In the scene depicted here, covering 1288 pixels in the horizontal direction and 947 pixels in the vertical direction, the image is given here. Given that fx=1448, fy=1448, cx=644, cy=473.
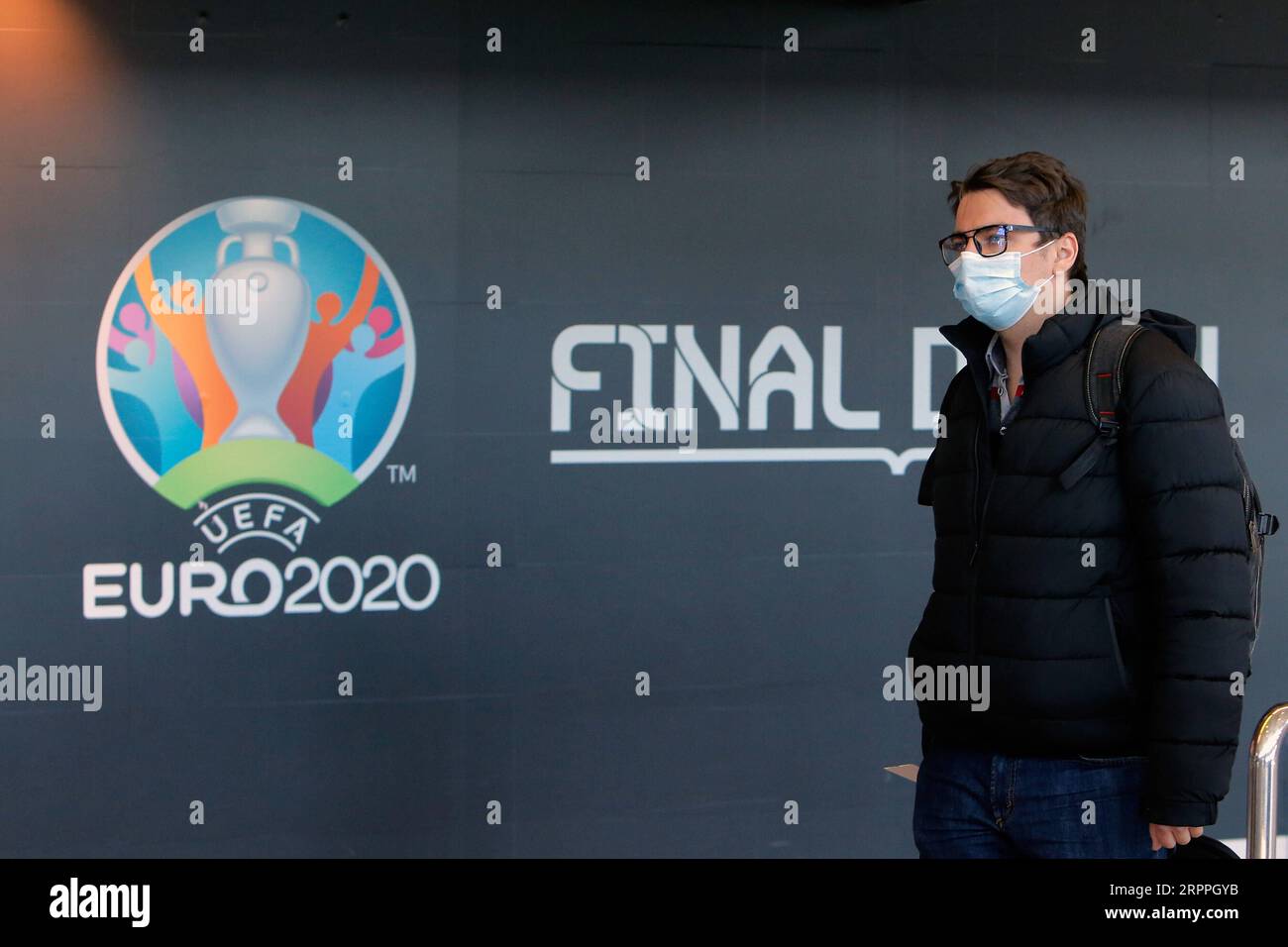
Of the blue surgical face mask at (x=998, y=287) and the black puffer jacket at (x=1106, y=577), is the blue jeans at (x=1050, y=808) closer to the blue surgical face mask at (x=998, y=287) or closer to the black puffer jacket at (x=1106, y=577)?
the black puffer jacket at (x=1106, y=577)

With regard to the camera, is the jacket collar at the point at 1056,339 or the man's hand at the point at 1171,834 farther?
the jacket collar at the point at 1056,339

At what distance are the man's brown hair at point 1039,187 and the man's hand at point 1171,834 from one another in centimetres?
91

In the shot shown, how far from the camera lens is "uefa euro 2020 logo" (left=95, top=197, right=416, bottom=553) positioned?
3982 millimetres

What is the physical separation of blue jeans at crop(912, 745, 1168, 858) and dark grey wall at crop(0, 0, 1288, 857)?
222 centimetres

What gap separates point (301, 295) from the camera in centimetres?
409

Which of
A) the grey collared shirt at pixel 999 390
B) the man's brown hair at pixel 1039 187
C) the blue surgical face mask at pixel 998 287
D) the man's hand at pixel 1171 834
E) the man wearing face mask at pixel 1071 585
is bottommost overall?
the man's hand at pixel 1171 834

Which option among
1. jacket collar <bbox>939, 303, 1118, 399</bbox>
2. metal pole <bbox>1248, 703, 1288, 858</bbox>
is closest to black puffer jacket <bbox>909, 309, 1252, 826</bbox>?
jacket collar <bbox>939, 303, 1118, 399</bbox>

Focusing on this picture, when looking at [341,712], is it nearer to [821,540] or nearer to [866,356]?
[821,540]

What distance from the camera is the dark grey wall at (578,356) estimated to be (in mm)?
3936

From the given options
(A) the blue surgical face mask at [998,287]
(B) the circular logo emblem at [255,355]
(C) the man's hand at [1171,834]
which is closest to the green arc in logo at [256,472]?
(B) the circular logo emblem at [255,355]

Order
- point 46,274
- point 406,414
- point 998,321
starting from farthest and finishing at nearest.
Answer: point 406,414
point 46,274
point 998,321

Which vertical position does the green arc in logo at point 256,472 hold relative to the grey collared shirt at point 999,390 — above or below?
below

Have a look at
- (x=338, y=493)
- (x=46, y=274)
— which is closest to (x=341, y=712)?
(x=338, y=493)

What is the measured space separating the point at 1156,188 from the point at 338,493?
2725mm
